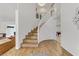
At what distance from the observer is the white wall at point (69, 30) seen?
3019 mm

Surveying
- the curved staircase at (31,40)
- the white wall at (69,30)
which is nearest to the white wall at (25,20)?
the curved staircase at (31,40)

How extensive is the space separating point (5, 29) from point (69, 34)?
4.96ft

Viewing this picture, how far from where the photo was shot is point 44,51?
3320 millimetres

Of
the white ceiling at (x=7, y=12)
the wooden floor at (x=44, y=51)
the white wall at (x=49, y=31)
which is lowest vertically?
the wooden floor at (x=44, y=51)

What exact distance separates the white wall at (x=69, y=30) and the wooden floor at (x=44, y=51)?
0.17 metres

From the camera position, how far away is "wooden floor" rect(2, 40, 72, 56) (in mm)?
3104

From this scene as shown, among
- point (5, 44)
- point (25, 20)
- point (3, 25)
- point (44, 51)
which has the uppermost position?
point (25, 20)

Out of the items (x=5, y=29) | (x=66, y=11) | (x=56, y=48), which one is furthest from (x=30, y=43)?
(x=66, y=11)

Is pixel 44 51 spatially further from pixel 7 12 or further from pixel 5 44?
pixel 7 12

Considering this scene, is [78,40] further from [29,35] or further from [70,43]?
[29,35]

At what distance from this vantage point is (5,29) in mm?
2941

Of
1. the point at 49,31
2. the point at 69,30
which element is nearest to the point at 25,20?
the point at 49,31

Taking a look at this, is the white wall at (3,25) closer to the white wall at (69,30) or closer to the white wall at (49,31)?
the white wall at (49,31)

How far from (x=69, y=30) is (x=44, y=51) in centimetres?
77
